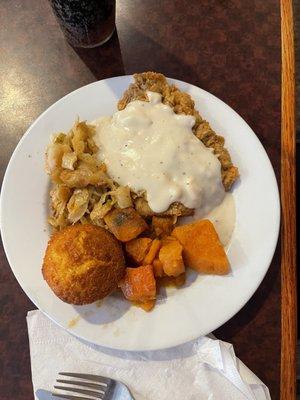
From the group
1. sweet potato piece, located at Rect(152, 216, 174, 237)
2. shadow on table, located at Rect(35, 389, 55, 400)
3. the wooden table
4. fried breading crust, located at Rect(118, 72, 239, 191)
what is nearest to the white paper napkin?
shadow on table, located at Rect(35, 389, 55, 400)

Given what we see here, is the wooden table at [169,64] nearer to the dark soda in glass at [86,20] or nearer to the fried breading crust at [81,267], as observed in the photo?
the dark soda in glass at [86,20]

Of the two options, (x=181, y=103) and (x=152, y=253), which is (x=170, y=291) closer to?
(x=152, y=253)

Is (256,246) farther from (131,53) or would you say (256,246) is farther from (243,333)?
(131,53)

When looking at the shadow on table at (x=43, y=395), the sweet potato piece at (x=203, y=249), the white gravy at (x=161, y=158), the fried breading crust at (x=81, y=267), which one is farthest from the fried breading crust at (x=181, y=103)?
the shadow on table at (x=43, y=395)

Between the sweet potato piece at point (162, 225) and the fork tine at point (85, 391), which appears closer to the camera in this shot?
the fork tine at point (85, 391)

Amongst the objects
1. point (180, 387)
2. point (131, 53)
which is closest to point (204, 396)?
point (180, 387)

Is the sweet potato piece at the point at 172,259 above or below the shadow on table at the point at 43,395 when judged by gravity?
above
